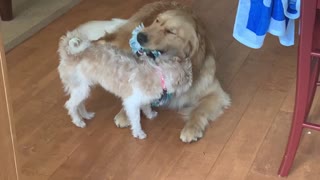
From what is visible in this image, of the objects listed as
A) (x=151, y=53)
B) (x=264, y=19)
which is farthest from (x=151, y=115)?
(x=264, y=19)

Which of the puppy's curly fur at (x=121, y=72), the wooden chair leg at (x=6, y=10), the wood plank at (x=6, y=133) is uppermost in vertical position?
the wood plank at (x=6, y=133)

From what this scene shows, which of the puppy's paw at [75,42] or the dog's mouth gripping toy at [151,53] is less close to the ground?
the puppy's paw at [75,42]

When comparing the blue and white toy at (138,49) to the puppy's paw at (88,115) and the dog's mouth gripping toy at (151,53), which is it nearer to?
the dog's mouth gripping toy at (151,53)

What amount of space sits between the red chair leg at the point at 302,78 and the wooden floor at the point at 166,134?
4.2 inches

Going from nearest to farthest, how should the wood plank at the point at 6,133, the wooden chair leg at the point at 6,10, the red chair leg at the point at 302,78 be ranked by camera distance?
the wood plank at the point at 6,133, the red chair leg at the point at 302,78, the wooden chair leg at the point at 6,10

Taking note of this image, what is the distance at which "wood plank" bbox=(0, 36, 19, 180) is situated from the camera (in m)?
1.28

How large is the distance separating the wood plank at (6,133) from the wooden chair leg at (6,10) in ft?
6.59

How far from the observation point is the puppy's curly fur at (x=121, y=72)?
2.15 meters

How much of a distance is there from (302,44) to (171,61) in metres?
0.55

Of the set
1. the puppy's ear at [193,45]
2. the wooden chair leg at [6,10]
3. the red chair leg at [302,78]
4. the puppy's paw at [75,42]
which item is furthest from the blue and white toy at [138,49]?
the wooden chair leg at [6,10]

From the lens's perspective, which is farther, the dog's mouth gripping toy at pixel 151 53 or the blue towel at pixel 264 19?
the dog's mouth gripping toy at pixel 151 53

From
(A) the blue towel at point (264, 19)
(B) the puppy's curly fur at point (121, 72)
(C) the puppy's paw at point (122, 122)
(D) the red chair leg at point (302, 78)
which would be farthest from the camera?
(C) the puppy's paw at point (122, 122)

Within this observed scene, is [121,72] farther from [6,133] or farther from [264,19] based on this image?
[6,133]

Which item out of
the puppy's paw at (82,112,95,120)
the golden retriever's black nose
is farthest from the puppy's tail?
the puppy's paw at (82,112,95,120)
